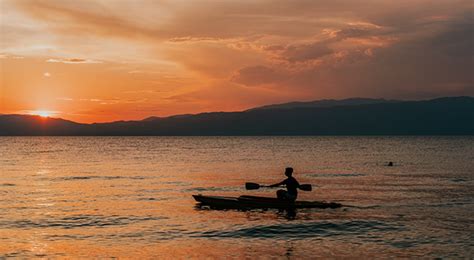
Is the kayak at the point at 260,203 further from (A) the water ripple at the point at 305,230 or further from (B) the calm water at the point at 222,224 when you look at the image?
(A) the water ripple at the point at 305,230

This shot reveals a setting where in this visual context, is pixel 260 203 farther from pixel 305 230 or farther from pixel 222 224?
pixel 305 230

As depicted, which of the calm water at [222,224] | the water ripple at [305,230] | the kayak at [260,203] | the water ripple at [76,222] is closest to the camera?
the calm water at [222,224]

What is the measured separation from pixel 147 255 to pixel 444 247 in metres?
12.2

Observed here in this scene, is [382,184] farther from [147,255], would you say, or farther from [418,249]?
[147,255]

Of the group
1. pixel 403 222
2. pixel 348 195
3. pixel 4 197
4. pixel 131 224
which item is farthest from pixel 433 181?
pixel 4 197

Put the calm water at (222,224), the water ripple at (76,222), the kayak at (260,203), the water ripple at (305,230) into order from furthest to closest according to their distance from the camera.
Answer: the kayak at (260,203)
the water ripple at (76,222)
the water ripple at (305,230)
the calm water at (222,224)

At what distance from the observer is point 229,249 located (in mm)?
21828

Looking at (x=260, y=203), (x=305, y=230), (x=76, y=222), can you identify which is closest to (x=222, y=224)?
(x=305, y=230)

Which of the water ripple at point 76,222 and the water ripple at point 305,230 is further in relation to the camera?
the water ripple at point 76,222

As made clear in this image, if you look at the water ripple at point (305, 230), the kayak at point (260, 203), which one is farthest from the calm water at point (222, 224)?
the kayak at point (260, 203)

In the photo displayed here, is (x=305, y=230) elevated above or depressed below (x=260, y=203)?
below

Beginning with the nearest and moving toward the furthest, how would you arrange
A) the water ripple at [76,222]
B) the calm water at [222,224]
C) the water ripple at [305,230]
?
the calm water at [222,224] → the water ripple at [305,230] → the water ripple at [76,222]

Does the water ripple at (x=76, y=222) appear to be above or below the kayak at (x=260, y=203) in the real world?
below

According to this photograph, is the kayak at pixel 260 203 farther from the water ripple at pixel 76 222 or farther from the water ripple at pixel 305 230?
the water ripple at pixel 76 222
